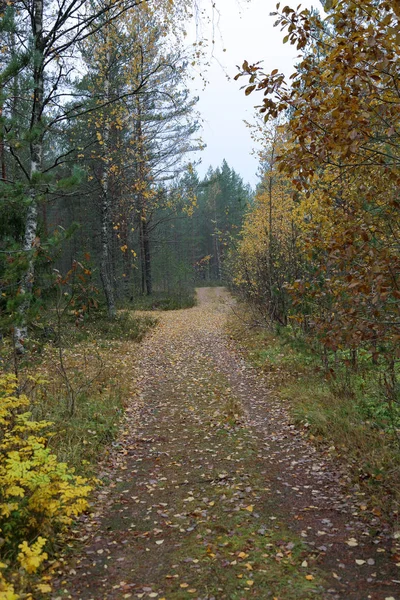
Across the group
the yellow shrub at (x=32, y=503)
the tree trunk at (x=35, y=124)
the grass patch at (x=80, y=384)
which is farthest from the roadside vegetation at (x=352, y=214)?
the tree trunk at (x=35, y=124)

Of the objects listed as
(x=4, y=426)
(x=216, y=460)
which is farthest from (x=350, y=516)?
(x=4, y=426)

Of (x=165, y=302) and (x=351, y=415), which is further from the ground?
(x=165, y=302)

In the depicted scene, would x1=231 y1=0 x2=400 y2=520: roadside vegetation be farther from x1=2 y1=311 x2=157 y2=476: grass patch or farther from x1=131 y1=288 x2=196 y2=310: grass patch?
x1=131 y1=288 x2=196 y2=310: grass patch

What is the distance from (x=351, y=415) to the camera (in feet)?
20.2

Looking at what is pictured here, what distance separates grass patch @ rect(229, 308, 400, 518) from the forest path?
25cm

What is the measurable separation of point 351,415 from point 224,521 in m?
2.81

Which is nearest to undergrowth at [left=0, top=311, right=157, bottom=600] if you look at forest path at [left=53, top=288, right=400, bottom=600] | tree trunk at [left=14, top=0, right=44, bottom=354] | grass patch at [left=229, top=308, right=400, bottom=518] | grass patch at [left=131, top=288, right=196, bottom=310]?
forest path at [left=53, top=288, right=400, bottom=600]

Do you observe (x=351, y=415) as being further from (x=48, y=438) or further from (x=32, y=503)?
(x=32, y=503)

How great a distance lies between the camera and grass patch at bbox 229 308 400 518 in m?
4.51

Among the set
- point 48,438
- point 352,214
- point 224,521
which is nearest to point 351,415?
point 224,521

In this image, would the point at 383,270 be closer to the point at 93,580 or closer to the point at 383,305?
the point at 383,305

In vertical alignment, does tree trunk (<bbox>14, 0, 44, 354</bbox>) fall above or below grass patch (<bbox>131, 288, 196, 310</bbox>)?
above

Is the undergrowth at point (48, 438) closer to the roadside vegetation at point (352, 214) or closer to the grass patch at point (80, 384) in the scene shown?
the grass patch at point (80, 384)

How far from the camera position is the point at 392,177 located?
354cm
